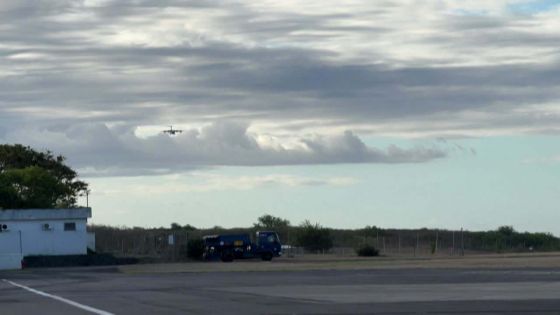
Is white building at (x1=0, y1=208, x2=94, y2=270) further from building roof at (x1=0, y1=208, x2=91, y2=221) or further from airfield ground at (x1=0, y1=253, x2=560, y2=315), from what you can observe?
airfield ground at (x1=0, y1=253, x2=560, y2=315)

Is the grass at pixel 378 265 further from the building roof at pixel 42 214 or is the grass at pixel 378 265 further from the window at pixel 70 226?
the window at pixel 70 226

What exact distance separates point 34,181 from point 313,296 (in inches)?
3133

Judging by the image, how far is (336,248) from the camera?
113 metres

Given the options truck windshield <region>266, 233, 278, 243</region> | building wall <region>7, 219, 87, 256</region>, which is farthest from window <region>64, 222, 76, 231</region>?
truck windshield <region>266, 233, 278, 243</region>

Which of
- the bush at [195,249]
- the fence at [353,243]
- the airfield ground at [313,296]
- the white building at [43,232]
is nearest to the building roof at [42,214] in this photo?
the white building at [43,232]

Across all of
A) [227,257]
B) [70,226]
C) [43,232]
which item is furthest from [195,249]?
[43,232]

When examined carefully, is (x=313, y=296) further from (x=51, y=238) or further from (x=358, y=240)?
(x=358, y=240)

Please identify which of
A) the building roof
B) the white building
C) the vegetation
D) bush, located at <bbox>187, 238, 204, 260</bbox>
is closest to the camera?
the white building

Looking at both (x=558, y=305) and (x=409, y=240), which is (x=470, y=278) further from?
(x=409, y=240)

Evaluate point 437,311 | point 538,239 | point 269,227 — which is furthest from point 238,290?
point 269,227

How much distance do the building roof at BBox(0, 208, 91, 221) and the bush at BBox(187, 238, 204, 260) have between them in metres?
8.25

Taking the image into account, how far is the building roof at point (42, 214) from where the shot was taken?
8425 cm

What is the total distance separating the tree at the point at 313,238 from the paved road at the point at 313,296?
207 ft

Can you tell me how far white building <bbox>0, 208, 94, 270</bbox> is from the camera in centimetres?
8406
